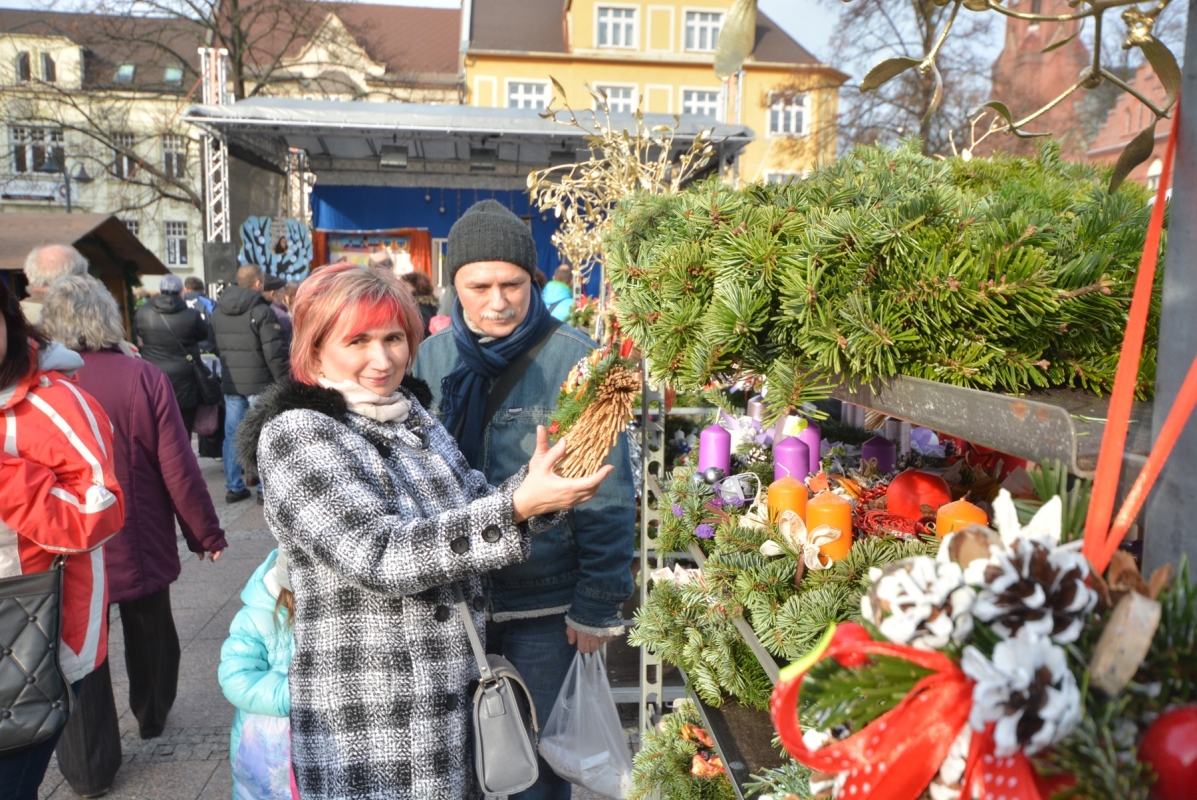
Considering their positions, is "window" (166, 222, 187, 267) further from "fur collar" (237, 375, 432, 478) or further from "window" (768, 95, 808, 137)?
"fur collar" (237, 375, 432, 478)

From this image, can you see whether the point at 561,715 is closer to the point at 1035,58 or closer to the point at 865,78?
the point at 865,78

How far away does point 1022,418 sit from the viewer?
2.35 feet

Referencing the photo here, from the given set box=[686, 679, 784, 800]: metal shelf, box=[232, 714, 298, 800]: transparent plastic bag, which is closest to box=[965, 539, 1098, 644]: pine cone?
box=[686, 679, 784, 800]: metal shelf

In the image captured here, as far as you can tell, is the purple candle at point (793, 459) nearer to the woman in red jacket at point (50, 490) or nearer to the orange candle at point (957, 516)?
the orange candle at point (957, 516)

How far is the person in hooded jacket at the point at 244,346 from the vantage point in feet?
22.7

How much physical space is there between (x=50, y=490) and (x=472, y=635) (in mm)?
1166

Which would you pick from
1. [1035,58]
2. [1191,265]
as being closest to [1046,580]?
[1191,265]

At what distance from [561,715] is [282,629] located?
800 mm

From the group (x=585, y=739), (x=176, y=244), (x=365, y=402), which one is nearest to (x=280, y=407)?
(x=365, y=402)

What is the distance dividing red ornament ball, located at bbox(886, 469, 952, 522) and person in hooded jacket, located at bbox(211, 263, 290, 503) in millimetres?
6166

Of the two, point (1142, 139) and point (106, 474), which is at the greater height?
point (1142, 139)

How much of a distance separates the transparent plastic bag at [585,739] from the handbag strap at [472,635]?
597mm

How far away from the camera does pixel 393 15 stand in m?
41.1

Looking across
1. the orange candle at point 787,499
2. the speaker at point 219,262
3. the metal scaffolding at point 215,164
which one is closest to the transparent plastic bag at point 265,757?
the orange candle at point 787,499
